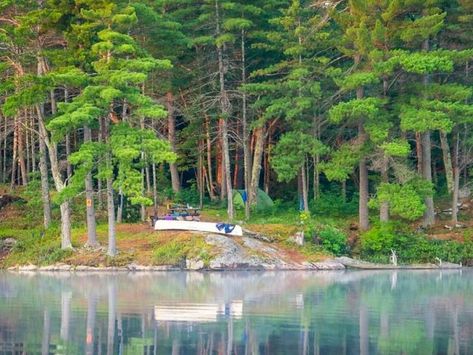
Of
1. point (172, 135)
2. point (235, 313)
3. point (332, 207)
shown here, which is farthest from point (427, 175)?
point (235, 313)

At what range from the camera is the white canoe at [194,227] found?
134ft

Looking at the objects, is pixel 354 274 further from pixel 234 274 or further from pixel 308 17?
pixel 308 17

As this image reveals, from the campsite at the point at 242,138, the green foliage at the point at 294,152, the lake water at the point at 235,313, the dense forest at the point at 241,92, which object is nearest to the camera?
the lake water at the point at 235,313

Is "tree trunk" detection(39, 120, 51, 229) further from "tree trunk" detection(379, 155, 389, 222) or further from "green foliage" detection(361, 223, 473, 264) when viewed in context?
"tree trunk" detection(379, 155, 389, 222)

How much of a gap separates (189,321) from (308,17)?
23.0 meters

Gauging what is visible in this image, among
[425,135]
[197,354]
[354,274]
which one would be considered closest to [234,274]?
[354,274]

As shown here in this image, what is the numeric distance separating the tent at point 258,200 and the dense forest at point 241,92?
854 mm

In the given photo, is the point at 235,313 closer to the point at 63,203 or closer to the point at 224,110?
the point at 63,203

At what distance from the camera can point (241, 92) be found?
152 feet

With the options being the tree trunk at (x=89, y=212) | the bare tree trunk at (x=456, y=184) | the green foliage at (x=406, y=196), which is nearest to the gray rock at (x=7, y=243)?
the tree trunk at (x=89, y=212)

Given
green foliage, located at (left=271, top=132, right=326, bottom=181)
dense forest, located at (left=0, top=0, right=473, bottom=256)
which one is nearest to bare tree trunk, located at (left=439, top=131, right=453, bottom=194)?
dense forest, located at (left=0, top=0, right=473, bottom=256)

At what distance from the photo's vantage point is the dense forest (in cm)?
4000

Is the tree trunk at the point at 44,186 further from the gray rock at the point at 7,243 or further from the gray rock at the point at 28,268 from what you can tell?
the gray rock at the point at 28,268

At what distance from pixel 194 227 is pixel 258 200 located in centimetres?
812
